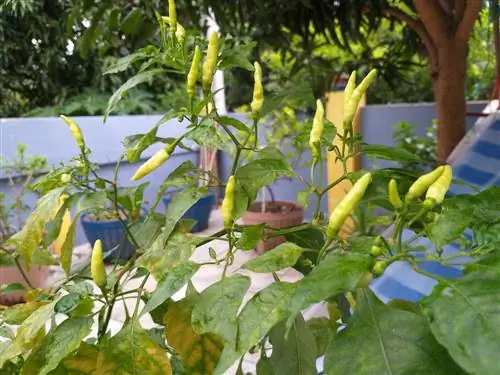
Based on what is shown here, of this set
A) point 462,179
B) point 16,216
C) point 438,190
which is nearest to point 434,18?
point 462,179

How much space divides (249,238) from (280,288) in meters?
0.08

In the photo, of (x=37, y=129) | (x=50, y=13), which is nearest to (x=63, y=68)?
(x=50, y=13)

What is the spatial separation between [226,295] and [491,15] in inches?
50.4

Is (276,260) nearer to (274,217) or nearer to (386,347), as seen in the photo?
(386,347)

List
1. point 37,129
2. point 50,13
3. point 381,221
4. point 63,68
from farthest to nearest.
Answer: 1. point 63,68
2. point 50,13
3. point 37,129
4. point 381,221

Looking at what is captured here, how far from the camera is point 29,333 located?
1.40ft

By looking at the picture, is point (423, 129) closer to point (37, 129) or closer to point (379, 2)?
point (379, 2)

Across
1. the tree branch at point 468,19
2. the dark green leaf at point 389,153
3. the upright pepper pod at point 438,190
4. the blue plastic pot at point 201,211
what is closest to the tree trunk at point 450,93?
the tree branch at point 468,19

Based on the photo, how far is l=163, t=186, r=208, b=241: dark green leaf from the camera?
44 cm

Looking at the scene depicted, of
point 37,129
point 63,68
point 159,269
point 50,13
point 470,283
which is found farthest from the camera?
point 63,68

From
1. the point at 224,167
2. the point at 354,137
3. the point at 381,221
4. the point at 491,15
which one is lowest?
the point at 224,167

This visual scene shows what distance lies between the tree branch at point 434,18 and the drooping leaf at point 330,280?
123cm

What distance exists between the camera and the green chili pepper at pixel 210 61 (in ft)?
1.51

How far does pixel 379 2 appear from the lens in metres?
1.42
